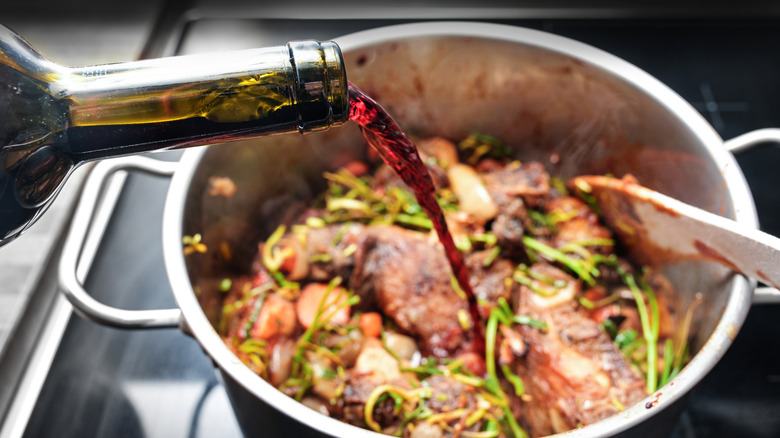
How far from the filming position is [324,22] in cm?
184

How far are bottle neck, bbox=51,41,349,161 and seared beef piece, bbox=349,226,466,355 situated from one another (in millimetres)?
635

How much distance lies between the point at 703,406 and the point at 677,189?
1.50ft

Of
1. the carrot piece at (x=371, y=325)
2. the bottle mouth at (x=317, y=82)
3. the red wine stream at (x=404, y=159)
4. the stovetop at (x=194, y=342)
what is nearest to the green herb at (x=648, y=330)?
the stovetop at (x=194, y=342)

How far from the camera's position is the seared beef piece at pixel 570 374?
1065 mm

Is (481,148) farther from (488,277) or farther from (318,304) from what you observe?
(318,304)

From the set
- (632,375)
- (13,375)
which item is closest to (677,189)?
(632,375)

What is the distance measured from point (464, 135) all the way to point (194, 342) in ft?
2.61

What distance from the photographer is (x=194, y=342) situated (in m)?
1.34

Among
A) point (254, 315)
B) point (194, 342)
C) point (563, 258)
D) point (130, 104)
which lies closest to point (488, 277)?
point (563, 258)

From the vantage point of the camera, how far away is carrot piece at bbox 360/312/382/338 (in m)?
1.25

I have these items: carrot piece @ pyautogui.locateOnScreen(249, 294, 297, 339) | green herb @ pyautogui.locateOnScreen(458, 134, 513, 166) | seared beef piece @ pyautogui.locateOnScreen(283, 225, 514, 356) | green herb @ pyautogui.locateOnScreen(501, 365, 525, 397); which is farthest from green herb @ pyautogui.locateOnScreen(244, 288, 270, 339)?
green herb @ pyautogui.locateOnScreen(458, 134, 513, 166)

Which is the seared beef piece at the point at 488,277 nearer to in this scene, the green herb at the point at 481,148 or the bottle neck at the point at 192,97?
the green herb at the point at 481,148

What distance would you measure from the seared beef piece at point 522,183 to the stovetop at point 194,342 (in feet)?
1.73

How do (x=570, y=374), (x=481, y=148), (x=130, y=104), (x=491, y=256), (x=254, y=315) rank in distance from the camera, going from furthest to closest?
(x=481, y=148), (x=491, y=256), (x=254, y=315), (x=570, y=374), (x=130, y=104)
